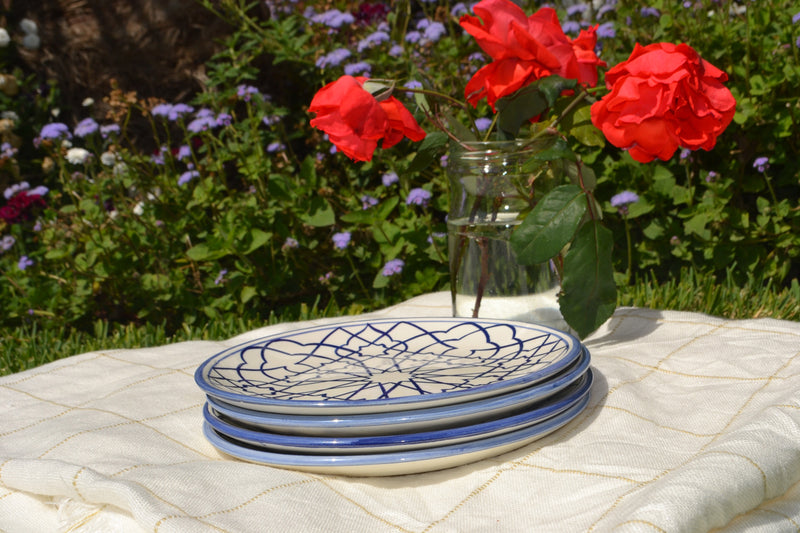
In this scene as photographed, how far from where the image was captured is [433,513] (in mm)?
777

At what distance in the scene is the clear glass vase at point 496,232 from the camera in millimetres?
1174

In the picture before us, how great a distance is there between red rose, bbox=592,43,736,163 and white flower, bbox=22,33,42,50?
351 centimetres

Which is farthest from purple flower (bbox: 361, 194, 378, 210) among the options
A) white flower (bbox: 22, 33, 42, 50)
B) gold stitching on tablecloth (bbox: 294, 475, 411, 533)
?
white flower (bbox: 22, 33, 42, 50)

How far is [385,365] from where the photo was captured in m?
1.07

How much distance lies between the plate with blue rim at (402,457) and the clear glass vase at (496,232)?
1.21 feet

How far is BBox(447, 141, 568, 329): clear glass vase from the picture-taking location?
1174 millimetres

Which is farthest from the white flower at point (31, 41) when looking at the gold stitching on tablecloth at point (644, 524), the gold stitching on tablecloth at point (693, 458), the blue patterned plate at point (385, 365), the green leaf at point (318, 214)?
the gold stitching on tablecloth at point (644, 524)

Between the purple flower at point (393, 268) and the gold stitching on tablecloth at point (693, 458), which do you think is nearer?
the gold stitching on tablecloth at point (693, 458)

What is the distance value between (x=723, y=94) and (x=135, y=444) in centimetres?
88

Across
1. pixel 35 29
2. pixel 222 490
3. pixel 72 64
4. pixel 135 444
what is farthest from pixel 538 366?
pixel 35 29

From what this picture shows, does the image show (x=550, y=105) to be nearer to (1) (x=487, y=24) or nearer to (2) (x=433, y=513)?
(1) (x=487, y=24)

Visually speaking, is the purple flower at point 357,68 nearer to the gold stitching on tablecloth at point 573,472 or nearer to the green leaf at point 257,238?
the green leaf at point 257,238

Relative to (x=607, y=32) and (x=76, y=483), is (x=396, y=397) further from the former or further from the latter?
(x=607, y=32)

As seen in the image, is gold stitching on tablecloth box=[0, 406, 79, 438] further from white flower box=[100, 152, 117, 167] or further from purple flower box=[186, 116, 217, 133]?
white flower box=[100, 152, 117, 167]
